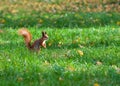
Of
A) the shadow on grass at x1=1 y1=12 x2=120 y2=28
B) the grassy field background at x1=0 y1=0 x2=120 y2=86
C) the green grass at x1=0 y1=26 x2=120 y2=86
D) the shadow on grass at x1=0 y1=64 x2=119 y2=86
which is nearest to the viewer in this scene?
the shadow on grass at x1=0 y1=64 x2=119 y2=86

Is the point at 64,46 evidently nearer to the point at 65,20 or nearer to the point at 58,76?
the point at 58,76

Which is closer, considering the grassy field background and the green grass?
the green grass

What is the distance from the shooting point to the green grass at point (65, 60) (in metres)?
6.20

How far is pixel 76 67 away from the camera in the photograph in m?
6.86

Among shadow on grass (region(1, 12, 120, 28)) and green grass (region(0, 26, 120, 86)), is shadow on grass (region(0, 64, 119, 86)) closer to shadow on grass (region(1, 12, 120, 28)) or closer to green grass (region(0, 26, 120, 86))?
green grass (region(0, 26, 120, 86))

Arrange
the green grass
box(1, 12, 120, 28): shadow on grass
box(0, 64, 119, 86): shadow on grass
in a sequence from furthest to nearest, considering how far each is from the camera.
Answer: box(1, 12, 120, 28): shadow on grass, the green grass, box(0, 64, 119, 86): shadow on grass

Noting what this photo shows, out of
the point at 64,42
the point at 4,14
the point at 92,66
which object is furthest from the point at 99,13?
the point at 92,66

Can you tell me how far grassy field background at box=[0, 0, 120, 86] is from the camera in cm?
632

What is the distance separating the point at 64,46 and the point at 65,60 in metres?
1.52

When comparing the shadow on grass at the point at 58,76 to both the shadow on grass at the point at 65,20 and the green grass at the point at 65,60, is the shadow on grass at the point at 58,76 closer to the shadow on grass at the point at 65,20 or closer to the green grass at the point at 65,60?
the green grass at the point at 65,60

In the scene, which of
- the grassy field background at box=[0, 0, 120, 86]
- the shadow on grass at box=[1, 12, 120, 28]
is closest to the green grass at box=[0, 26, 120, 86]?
the grassy field background at box=[0, 0, 120, 86]

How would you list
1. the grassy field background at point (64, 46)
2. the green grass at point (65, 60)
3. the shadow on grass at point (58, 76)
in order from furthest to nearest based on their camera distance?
the grassy field background at point (64, 46), the green grass at point (65, 60), the shadow on grass at point (58, 76)

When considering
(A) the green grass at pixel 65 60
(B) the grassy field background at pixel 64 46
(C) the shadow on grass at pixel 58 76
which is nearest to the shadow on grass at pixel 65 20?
(B) the grassy field background at pixel 64 46

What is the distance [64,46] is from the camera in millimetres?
8961
